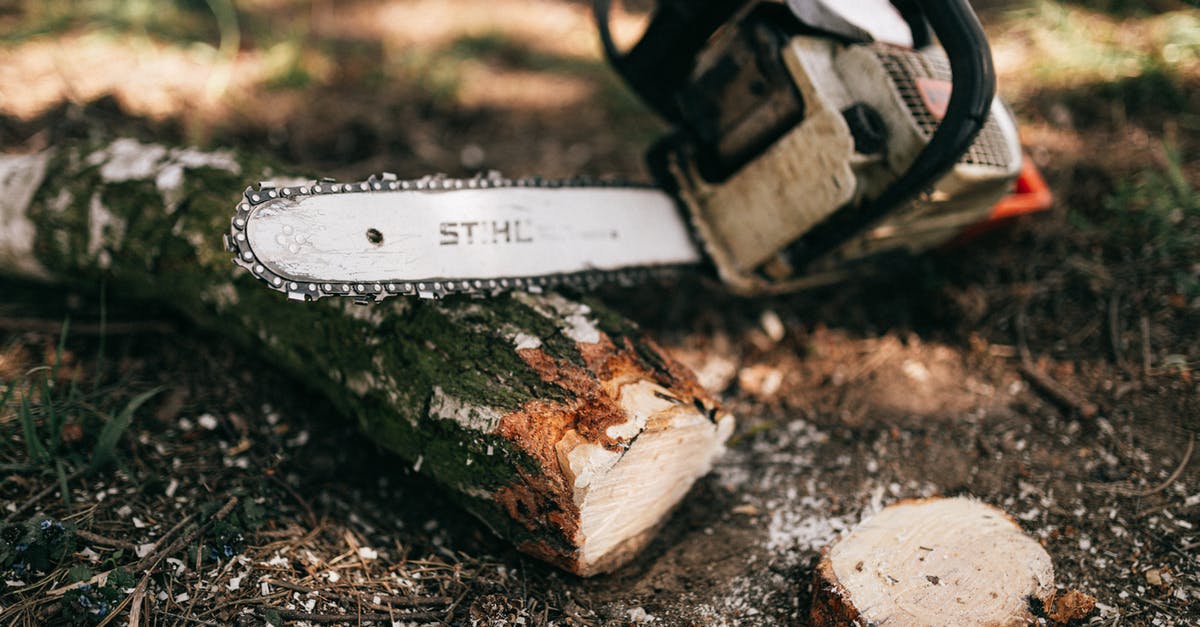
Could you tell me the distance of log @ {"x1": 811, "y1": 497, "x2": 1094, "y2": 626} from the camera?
1.44 m

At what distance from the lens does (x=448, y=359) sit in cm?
172

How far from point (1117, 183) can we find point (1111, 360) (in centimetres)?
93

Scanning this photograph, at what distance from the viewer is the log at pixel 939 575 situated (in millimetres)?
1442

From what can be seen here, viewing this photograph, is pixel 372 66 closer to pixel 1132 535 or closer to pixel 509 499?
pixel 509 499

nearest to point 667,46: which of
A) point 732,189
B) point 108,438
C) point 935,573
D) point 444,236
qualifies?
point 732,189

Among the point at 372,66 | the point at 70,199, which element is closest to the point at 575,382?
the point at 70,199

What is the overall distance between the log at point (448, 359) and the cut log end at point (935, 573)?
0.47 meters

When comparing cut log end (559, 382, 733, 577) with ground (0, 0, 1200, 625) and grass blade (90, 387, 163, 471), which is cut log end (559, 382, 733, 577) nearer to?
ground (0, 0, 1200, 625)

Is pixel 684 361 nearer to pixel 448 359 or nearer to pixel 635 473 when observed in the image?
pixel 635 473

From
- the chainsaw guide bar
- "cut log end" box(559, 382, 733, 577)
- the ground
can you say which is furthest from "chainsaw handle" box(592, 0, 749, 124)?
"cut log end" box(559, 382, 733, 577)

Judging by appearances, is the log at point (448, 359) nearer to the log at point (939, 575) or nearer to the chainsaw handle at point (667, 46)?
the log at point (939, 575)

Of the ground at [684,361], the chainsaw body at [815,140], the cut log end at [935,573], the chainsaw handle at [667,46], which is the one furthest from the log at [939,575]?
the chainsaw handle at [667,46]

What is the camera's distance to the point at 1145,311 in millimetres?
2289

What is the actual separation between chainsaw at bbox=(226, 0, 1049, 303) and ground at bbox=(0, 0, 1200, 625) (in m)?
0.41
